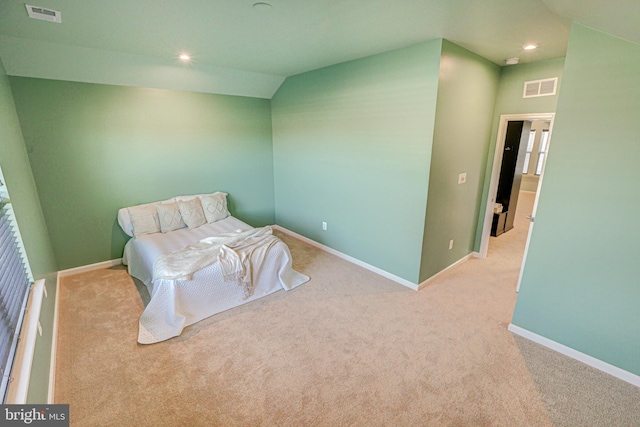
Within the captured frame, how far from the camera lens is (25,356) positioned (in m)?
1.46

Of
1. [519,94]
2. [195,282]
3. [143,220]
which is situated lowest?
[195,282]

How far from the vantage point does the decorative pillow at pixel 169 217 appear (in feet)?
12.0

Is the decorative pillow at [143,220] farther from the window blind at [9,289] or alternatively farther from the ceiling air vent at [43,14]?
the ceiling air vent at [43,14]

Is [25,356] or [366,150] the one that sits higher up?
[366,150]

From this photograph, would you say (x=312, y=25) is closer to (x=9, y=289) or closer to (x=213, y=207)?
(x=9, y=289)

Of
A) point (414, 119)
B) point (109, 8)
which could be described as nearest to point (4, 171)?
point (109, 8)

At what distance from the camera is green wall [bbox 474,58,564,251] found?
3.04m

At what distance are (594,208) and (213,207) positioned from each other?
13.2 ft

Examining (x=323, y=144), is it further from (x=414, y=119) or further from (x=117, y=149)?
(x=117, y=149)

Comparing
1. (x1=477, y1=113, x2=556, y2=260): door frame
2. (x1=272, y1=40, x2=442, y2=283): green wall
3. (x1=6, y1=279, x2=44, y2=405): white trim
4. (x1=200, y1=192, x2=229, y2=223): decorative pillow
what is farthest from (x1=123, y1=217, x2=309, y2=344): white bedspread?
(x1=477, y1=113, x2=556, y2=260): door frame

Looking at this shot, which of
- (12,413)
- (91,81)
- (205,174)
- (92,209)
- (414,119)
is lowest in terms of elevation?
(12,413)

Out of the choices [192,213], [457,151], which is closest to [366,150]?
[457,151]

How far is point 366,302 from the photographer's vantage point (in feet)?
9.72

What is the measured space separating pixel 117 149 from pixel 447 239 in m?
4.23
